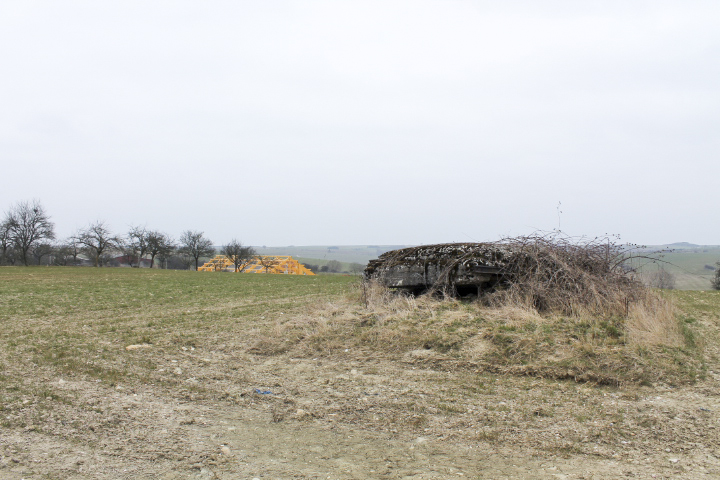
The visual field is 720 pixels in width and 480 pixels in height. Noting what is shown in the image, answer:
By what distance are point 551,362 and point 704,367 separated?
1.79m

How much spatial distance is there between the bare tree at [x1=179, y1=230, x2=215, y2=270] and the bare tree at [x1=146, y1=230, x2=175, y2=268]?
2492mm

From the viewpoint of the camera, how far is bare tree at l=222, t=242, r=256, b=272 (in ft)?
201

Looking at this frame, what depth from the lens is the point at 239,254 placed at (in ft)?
207

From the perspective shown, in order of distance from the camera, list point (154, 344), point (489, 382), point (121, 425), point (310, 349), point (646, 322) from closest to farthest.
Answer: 1. point (121, 425)
2. point (489, 382)
3. point (646, 322)
4. point (310, 349)
5. point (154, 344)

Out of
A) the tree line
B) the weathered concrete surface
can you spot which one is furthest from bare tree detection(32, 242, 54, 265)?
the weathered concrete surface

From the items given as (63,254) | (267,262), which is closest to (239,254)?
(267,262)

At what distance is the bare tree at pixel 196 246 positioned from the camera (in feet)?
213

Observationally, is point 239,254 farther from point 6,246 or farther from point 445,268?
point 445,268

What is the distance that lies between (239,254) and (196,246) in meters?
6.96

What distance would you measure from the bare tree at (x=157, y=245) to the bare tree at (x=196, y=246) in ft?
8.18

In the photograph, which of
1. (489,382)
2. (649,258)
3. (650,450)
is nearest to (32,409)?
(489,382)

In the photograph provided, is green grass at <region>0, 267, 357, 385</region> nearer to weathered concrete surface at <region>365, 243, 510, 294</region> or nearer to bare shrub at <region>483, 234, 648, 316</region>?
weathered concrete surface at <region>365, 243, 510, 294</region>

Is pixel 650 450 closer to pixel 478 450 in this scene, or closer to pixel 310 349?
pixel 478 450

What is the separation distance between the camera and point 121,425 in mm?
4281
